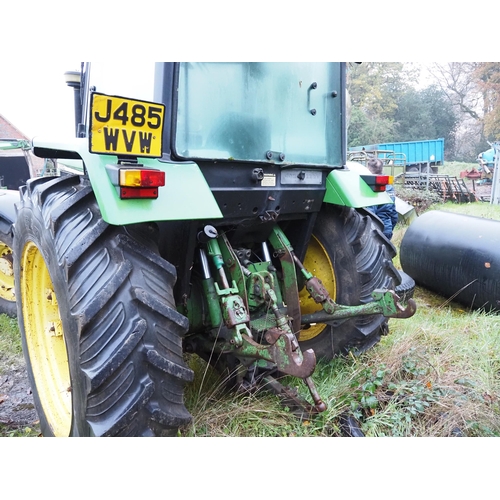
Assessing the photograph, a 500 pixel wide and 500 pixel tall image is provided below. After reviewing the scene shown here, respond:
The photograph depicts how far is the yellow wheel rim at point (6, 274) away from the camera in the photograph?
4035 millimetres

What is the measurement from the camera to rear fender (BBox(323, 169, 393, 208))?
2.63 m

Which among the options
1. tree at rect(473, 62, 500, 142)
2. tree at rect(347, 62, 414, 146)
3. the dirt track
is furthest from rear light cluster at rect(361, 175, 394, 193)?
tree at rect(347, 62, 414, 146)

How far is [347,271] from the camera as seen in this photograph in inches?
111

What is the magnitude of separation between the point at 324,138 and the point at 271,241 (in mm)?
694

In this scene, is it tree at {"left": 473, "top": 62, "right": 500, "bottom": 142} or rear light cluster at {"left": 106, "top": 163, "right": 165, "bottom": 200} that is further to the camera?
tree at {"left": 473, "top": 62, "right": 500, "bottom": 142}

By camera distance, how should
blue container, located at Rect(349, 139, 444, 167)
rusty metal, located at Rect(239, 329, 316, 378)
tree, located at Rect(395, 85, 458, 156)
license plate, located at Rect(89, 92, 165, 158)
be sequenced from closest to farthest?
license plate, located at Rect(89, 92, 165, 158) → rusty metal, located at Rect(239, 329, 316, 378) → blue container, located at Rect(349, 139, 444, 167) → tree, located at Rect(395, 85, 458, 156)

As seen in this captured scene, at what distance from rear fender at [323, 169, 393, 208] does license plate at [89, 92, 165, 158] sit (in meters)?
1.29

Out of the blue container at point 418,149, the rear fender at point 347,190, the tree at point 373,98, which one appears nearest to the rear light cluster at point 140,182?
the rear fender at point 347,190

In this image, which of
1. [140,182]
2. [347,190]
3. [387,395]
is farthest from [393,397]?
[140,182]

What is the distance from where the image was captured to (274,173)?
2.32 meters

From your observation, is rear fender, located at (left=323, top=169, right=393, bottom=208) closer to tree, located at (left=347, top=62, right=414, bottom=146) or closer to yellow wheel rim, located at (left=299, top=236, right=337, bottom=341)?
yellow wheel rim, located at (left=299, top=236, right=337, bottom=341)

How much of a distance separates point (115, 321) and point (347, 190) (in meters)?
1.61

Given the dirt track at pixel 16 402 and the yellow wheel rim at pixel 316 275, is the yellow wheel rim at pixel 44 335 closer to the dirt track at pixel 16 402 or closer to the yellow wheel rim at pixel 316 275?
the dirt track at pixel 16 402

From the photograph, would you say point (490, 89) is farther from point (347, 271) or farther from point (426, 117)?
point (426, 117)
